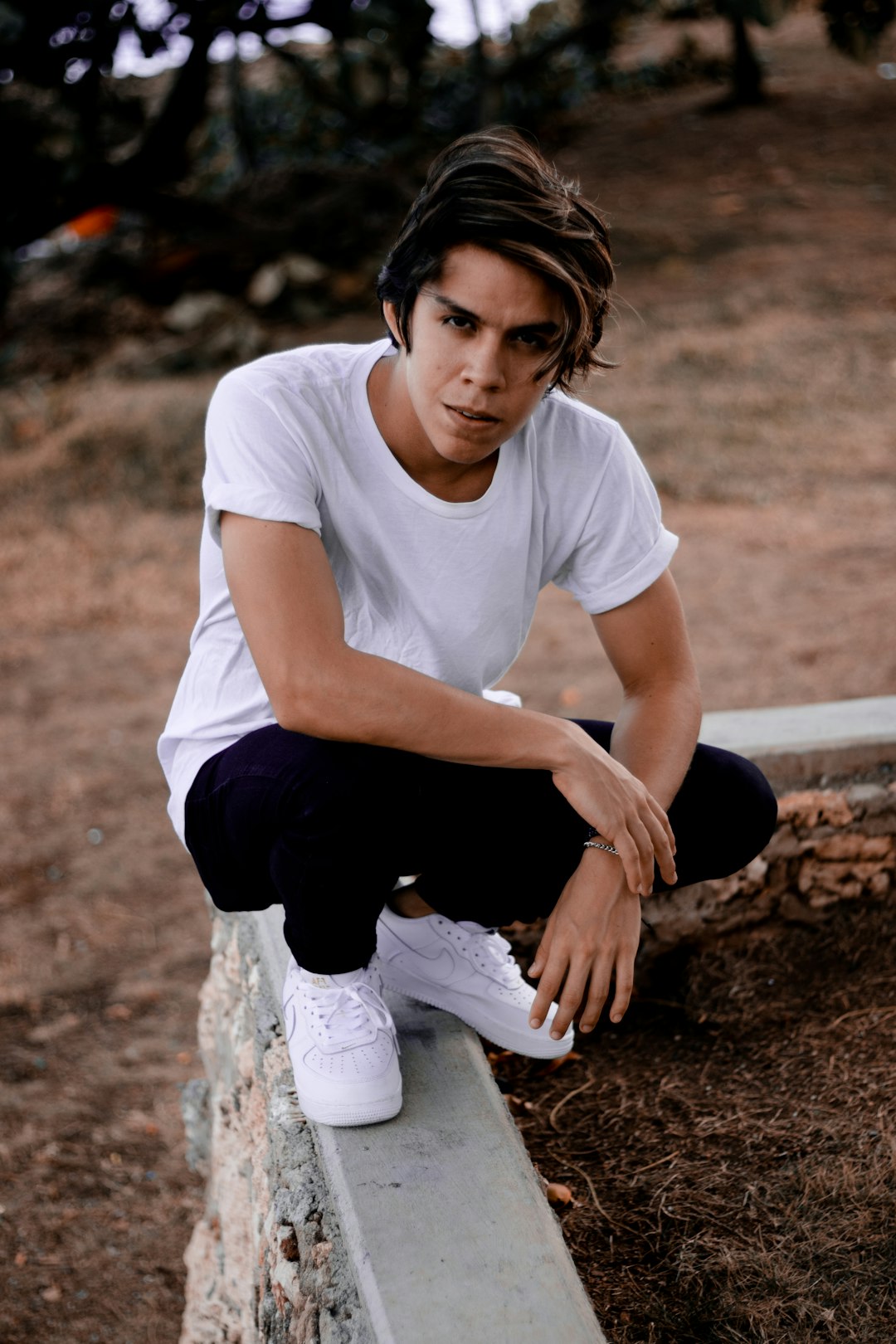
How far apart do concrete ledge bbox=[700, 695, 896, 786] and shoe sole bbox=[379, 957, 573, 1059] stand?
73 centimetres

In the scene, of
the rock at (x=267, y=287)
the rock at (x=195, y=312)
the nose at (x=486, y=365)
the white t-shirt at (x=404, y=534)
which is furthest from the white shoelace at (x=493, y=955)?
the rock at (x=267, y=287)

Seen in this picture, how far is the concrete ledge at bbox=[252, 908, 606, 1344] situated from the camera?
3.90 feet

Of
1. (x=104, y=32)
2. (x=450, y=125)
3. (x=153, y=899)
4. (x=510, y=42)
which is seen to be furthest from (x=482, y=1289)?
(x=510, y=42)

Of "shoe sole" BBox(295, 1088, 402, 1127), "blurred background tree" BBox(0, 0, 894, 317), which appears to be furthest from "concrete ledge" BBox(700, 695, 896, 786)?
"blurred background tree" BBox(0, 0, 894, 317)

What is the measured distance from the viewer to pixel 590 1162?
1787mm

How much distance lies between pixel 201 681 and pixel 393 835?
1.30ft

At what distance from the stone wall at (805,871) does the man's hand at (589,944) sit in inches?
25.3

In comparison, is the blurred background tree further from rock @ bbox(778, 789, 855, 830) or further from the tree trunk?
rock @ bbox(778, 789, 855, 830)

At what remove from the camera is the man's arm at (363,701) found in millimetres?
1479

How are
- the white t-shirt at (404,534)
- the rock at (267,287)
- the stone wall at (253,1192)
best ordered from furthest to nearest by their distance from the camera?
the rock at (267,287) → the white t-shirt at (404,534) → the stone wall at (253,1192)

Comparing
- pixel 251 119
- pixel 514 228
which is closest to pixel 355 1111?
pixel 514 228

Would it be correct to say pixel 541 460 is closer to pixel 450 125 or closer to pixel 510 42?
pixel 450 125

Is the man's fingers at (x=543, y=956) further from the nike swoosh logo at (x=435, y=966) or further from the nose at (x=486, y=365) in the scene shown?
the nose at (x=486, y=365)

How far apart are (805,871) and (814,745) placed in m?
0.24
